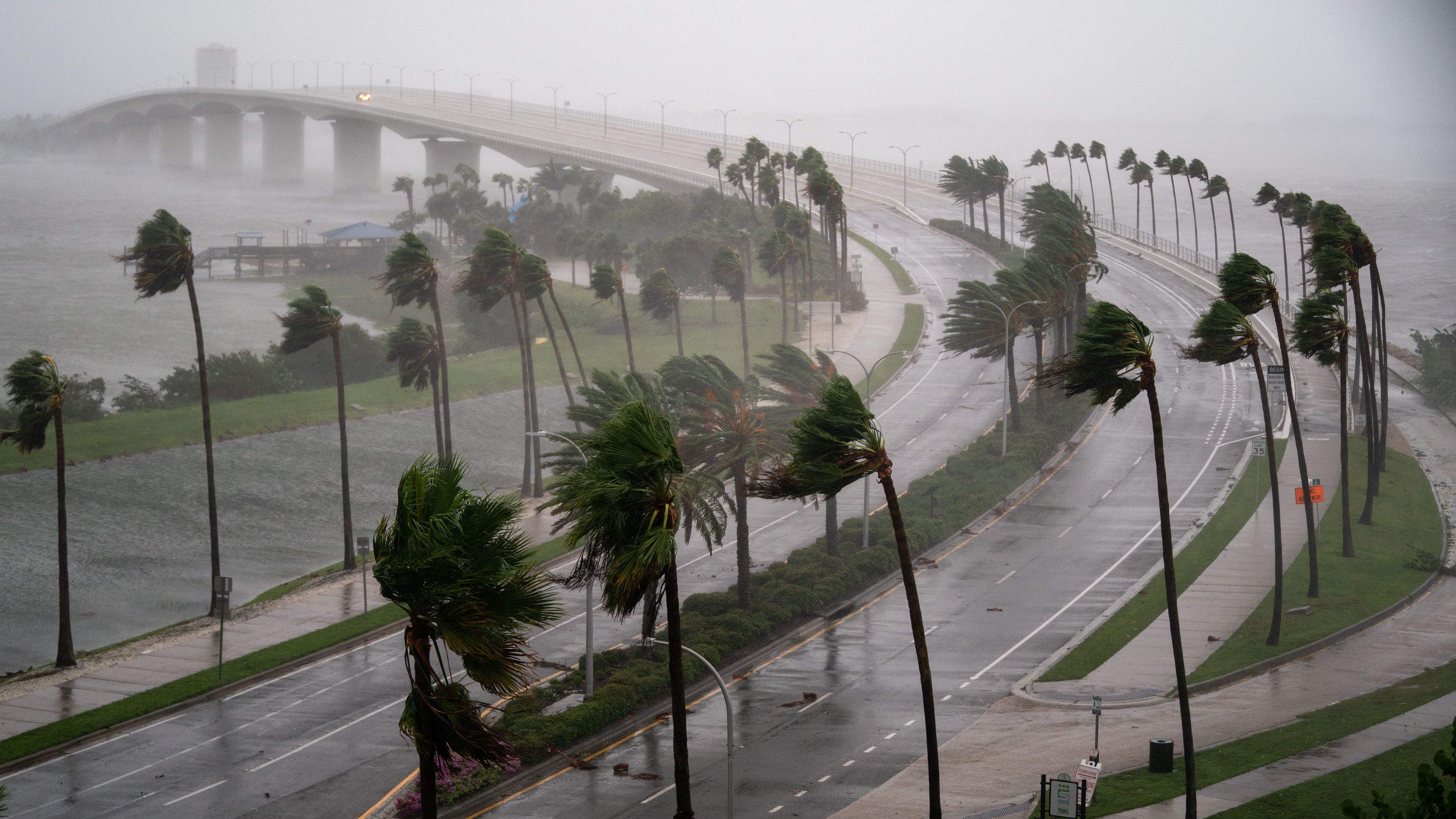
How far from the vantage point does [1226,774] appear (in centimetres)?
3092

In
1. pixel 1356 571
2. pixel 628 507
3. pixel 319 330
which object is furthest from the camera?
pixel 319 330

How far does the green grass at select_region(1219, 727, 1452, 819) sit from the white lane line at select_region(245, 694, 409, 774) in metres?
22.0

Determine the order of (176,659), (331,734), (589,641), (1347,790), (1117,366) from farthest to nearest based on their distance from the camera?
1. (176,659)
2. (589,641)
3. (331,734)
4. (1347,790)
5. (1117,366)

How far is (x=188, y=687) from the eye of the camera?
39.7m

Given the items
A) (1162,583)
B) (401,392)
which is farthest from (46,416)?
(401,392)

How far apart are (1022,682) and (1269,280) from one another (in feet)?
50.4

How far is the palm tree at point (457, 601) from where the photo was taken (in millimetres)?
16094

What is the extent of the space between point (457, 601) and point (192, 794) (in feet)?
63.4

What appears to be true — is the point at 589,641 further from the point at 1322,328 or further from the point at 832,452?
the point at 1322,328

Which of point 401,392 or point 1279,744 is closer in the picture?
point 1279,744

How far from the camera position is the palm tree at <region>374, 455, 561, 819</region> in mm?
16094

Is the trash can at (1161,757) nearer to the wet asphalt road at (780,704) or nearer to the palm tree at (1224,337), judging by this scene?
the wet asphalt road at (780,704)

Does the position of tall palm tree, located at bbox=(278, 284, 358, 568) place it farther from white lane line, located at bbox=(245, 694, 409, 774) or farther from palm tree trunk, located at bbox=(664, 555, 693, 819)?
palm tree trunk, located at bbox=(664, 555, 693, 819)

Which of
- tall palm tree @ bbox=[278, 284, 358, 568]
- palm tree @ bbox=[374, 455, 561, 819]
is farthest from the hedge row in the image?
tall palm tree @ bbox=[278, 284, 358, 568]
